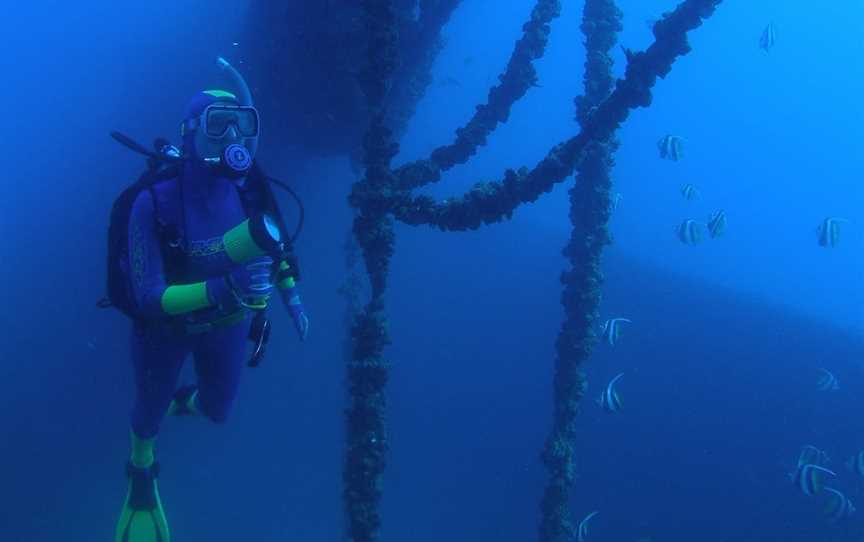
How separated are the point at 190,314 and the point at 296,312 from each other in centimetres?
85

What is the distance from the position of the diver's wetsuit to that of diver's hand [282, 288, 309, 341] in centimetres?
48

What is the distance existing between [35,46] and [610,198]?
41239 mm

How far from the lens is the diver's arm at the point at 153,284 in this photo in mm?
3713

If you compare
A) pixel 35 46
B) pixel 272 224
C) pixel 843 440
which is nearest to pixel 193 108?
pixel 272 224

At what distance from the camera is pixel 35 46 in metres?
36.6

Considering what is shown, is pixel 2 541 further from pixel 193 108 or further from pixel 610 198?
pixel 610 198

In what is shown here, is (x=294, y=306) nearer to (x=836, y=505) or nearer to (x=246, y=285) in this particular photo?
(x=246, y=285)

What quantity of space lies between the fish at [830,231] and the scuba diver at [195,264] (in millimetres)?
8584

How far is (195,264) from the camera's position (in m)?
4.42

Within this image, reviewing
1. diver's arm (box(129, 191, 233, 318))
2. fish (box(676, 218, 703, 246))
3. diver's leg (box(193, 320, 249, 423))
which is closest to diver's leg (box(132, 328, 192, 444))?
diver's leg (box(193, 320, 249, 423))

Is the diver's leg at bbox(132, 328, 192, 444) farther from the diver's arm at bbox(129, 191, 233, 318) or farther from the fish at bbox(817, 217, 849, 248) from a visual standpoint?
the fish at bbox(817, 217, 849, 248)

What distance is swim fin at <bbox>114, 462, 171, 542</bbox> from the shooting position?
17.5 ft

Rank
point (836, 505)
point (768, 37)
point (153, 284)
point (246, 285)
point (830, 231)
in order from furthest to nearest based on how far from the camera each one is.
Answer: point (768, 37)
point (830, 231)
point (836, 505)
point (153, 284)
point (246, 285)

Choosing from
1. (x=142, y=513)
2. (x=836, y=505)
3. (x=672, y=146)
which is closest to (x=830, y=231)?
(x=672, y=146)
